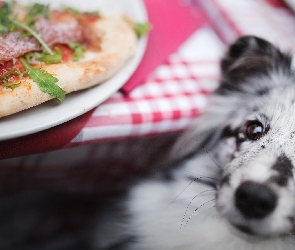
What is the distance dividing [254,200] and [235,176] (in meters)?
0.06

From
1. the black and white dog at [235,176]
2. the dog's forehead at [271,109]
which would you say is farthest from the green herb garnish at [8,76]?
the dog's forehead at [271,109]

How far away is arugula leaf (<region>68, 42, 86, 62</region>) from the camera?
2.90 ft

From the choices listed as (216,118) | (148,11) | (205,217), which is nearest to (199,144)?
(216,118)

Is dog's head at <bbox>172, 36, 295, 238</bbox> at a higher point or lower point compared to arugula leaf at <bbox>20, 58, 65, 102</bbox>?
lower

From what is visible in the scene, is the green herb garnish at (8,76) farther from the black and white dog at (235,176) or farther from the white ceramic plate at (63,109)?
the black and white dog at (235,176)

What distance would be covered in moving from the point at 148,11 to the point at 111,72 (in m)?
0.38

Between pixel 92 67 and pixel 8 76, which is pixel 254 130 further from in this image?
pixel 8 76

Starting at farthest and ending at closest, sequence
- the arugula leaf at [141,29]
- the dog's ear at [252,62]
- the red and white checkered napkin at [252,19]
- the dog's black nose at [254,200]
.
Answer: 1. the red and white checkered napkin at [252,19]
2. the arugula leaf at [141,29]
3. the dog's ear at [252,62]
4. the dog's black nose at [254,200]

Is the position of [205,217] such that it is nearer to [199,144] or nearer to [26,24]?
[199,144]

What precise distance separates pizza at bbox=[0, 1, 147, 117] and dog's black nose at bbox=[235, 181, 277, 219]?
364 millimetres

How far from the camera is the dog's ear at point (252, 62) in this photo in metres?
0.85

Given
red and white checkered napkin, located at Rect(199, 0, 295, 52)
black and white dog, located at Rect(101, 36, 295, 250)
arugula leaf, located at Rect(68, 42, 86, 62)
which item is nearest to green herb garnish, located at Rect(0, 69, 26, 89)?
arugula leaf, located at Rect(68, 42, 86, 62)

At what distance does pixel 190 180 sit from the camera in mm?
793

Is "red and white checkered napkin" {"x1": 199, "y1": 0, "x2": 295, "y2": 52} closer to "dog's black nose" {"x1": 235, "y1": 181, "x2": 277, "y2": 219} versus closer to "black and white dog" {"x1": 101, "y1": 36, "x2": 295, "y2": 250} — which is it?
"black and white dog" {"x1": 101, "y1": 36, "x2": 295, "y2": 250}
